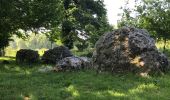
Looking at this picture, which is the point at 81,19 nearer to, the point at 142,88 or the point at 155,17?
the point at 155,17

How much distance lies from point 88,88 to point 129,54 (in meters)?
6.81

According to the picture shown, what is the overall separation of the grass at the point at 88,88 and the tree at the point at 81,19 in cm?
3233

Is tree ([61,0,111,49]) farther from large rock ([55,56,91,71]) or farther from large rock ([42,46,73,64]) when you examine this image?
large rock ([55,56,91,71])

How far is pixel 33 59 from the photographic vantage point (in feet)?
138

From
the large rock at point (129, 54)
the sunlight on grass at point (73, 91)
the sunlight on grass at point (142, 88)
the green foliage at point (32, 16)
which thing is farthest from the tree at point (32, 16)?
the sunlight on grass at point (142, 88)

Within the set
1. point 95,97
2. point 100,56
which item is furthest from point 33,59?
point 95,97

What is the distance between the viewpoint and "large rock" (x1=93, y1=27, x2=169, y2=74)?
82.4 ft

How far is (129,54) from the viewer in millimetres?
26109

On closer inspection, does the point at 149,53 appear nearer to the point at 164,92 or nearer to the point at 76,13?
the point at 164,92

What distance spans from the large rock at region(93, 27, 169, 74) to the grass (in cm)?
104

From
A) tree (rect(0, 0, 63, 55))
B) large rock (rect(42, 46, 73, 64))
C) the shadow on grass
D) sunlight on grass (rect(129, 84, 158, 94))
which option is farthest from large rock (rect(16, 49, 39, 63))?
sunlight on grass (rect(129, 84, 158, 94))

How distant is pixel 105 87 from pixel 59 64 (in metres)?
9.91

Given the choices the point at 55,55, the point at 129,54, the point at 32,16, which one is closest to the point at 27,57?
the point at 55,55

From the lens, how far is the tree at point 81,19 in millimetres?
57094
